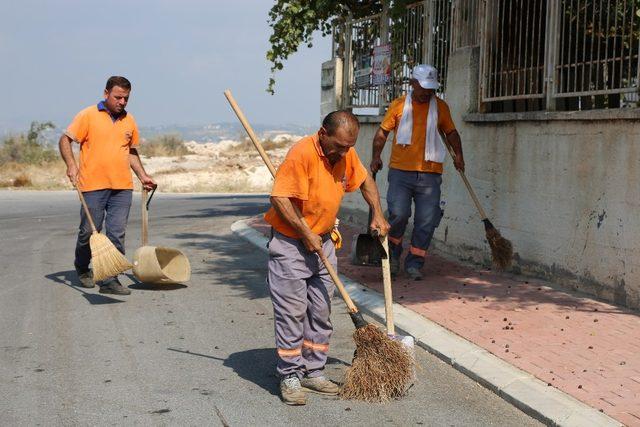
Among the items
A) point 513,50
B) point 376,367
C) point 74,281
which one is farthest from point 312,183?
point 513,50

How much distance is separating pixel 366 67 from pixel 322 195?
9.02m

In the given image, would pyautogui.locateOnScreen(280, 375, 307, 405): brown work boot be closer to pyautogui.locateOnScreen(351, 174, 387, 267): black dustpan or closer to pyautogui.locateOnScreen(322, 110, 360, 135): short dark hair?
pyautogui.locateOnScreen(322, 110, 360, 135): short dark hair

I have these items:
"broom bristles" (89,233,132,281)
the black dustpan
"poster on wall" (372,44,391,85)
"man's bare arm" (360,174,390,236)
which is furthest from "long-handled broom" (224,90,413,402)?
"poster on wall" (372,44,391,85)

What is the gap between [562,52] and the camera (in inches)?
364

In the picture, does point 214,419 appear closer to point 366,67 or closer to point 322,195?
point 322,195

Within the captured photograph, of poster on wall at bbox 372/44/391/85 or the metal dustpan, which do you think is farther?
poster on wall at bbox 372/44/391/85

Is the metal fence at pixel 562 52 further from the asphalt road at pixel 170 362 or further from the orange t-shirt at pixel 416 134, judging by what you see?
the asphalt road at pixel 170 362

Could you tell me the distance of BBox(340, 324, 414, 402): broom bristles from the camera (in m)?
5.59

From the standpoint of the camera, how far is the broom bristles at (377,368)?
5586mm

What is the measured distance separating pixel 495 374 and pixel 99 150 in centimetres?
453

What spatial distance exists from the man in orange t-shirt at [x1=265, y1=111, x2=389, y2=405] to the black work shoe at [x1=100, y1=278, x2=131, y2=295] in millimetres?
3428

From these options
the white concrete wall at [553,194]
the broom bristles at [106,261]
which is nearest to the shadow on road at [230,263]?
the broom bristles at [106,261]

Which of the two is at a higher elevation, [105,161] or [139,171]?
[105,161]

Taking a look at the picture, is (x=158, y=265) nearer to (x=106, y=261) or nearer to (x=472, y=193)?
(x=106, y=261)
